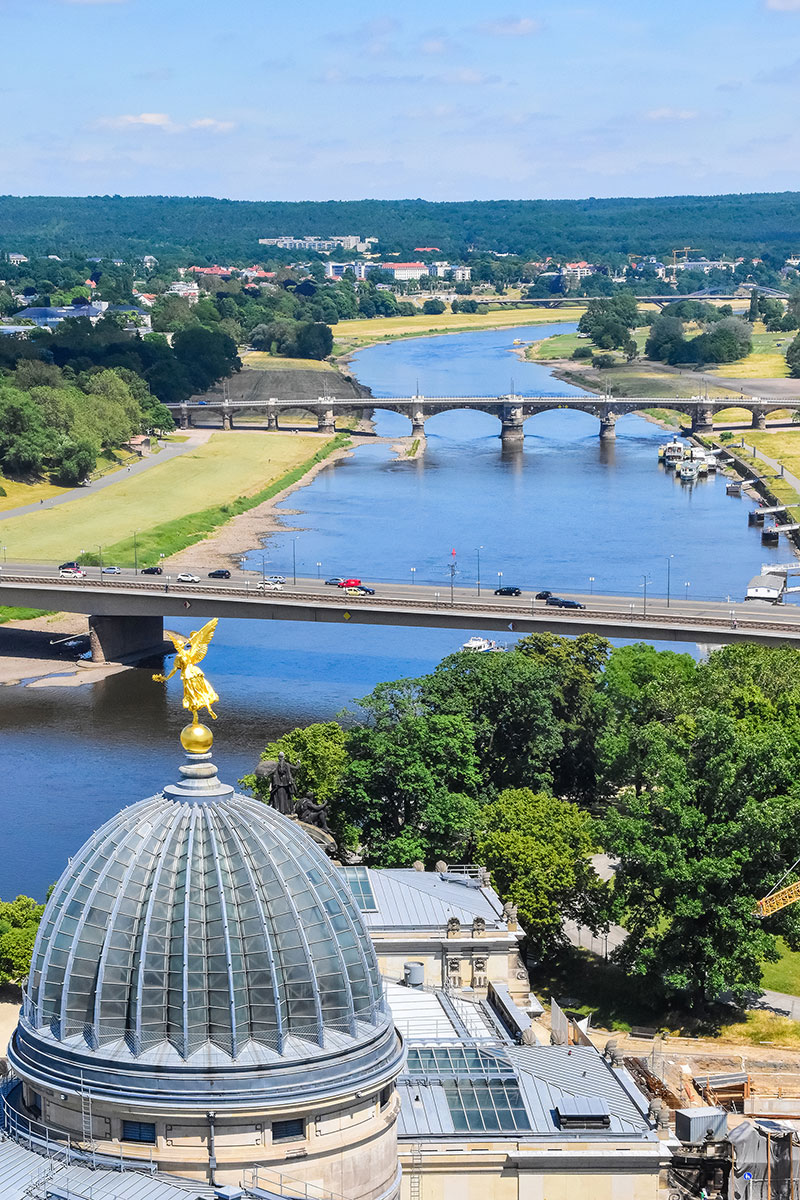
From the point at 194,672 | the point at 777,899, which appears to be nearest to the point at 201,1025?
the point at 194,672

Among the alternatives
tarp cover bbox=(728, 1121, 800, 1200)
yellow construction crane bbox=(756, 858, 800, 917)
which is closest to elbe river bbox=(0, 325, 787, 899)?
yellow construction crane bbox=(756, 858, 800, 917)

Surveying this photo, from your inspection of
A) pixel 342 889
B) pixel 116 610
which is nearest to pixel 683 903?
pixel 342 889

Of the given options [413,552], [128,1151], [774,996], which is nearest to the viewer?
[128,1151]

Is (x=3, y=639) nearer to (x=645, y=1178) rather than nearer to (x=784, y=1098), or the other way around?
(x=784, y=1098)

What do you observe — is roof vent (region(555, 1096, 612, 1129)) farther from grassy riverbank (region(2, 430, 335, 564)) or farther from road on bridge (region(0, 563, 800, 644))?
grassy riverbank (region(2, 430, 335, 564))

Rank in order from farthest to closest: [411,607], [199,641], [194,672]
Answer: [411,607] < [199,641] < [194,672]

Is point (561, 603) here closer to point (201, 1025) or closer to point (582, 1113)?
point (582, 1113)

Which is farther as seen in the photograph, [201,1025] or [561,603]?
[561,603]
